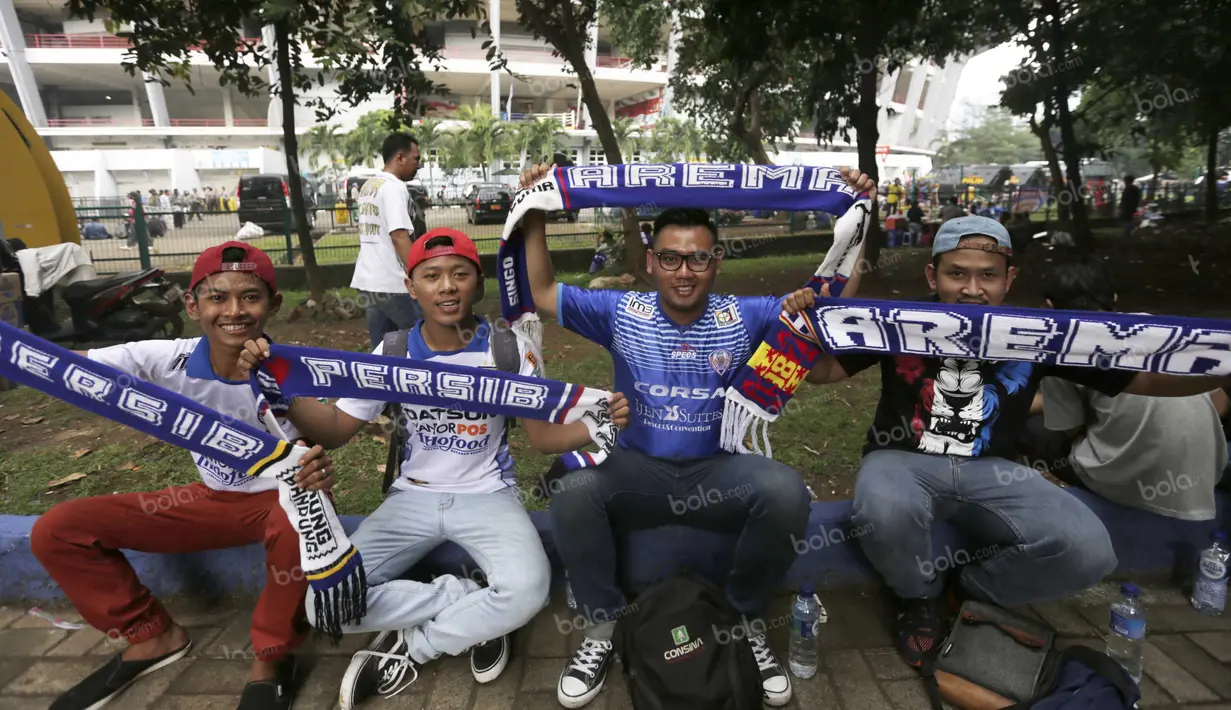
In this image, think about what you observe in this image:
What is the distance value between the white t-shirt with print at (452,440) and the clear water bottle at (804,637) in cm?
125

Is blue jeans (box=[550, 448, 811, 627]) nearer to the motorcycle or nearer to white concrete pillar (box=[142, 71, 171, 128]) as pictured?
the motorcycle

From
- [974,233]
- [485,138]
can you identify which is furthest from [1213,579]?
[485,138]

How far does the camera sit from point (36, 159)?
7730 millimetres

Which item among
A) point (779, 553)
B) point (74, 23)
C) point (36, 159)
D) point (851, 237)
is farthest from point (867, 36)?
point (74, 23)

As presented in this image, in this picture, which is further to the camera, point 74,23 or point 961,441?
point 74,23

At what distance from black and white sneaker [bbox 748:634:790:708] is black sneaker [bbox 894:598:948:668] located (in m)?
0.50

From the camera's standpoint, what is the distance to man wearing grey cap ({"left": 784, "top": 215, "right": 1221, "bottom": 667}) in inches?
98.7

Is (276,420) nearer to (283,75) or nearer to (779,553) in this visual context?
(779,553)

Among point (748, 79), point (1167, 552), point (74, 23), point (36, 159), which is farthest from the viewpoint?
point (74, 23)

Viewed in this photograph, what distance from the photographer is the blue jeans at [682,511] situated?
2512 mm

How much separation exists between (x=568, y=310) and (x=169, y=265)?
37.5ft

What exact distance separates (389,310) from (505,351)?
276 cm

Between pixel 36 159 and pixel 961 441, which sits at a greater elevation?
pixel 36 159

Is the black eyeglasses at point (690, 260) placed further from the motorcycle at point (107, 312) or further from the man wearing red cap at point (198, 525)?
the motorcycle at point (107, 312)
